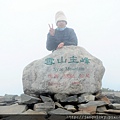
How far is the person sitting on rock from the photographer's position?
8.05 m

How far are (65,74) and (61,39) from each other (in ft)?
4.27

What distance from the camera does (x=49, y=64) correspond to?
293 inches

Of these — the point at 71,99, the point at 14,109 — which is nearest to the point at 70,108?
the point at 71,99

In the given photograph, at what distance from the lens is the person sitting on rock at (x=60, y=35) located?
26.4 ft

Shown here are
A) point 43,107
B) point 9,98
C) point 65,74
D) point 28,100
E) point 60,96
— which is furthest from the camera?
point 9,98

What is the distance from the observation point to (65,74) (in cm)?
727

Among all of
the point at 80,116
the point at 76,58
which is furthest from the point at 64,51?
the point at 80,116

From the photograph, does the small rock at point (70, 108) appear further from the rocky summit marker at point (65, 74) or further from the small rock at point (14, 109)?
the small rock at point (14, 109)

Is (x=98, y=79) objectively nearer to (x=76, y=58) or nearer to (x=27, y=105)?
(x=76, y=58)

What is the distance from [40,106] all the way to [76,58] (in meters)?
1.69

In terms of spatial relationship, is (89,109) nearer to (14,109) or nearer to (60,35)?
(14,109)

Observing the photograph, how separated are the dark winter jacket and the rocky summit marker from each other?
0.47m

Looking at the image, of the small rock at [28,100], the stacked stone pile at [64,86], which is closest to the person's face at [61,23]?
the stacked stone pile at [64,86]

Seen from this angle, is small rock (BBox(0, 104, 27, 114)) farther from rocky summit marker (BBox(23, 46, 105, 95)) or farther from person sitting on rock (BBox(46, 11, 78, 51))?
person sitting on rock (BBox(46, 11, 78, 51))
